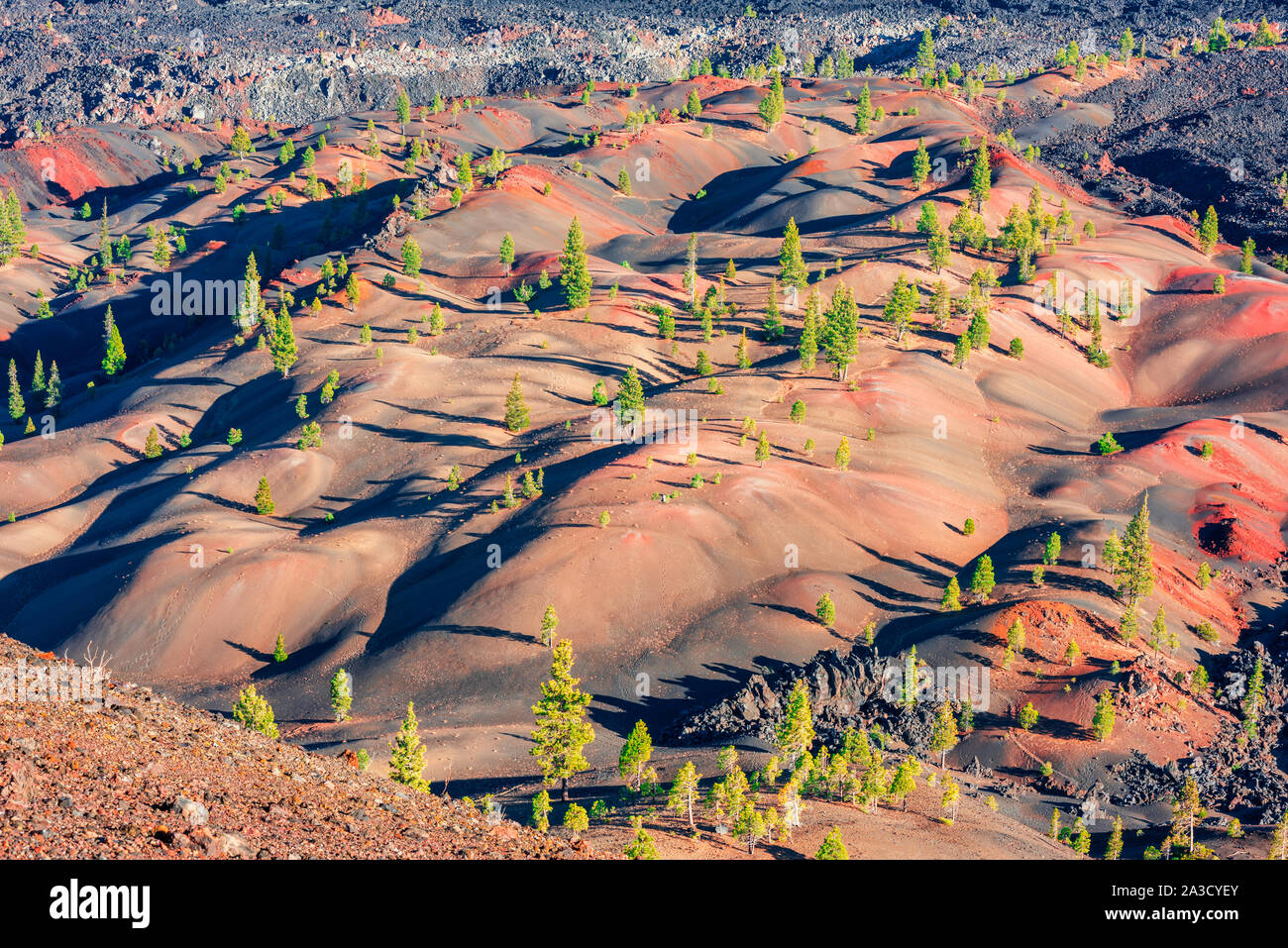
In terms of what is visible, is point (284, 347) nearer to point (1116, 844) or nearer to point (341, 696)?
point (341, 696)

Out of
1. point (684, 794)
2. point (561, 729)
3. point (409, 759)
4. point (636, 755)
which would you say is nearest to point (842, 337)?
point (561, 729)

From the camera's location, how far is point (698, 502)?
9688 centimetres

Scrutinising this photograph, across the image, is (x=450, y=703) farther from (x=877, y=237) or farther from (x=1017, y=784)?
(x=877, y=237)

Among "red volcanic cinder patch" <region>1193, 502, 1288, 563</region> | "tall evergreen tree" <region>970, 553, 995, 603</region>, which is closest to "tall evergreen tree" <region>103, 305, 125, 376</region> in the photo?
"tall evergreen tree" <region>970, 553, 995, 603</region>

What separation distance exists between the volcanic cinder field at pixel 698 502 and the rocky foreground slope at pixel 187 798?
760 inches

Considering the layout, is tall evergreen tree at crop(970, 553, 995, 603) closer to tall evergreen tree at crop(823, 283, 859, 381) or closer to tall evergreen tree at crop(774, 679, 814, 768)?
tall evergreen tree at crop(774, 679, 814, 768)

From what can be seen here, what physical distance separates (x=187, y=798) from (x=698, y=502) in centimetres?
7279

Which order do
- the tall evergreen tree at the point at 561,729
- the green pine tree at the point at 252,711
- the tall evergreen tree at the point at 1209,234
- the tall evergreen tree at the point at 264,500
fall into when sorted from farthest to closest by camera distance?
1. the tall evergreen tree at the point at 1209,234
2. the tall evergreen tree at the point at 264,500
3. the green pine tree at the point at 252,711
4. the tall evergreen tree at the point at 561,729

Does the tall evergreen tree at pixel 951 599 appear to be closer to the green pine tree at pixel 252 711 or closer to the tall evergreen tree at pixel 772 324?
the green pine tree at pixel 252 711

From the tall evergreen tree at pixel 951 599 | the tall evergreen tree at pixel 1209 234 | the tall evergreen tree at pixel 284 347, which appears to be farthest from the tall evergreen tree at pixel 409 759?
the tall evergreen tree at pixel 1209 234

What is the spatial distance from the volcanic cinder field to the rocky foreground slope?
1932 cm

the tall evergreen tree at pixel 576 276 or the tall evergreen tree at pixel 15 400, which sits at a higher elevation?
the tall evergreen tree at pixel 576 276

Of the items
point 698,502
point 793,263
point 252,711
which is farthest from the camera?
point 793,263

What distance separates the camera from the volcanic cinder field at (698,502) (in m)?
77.2
